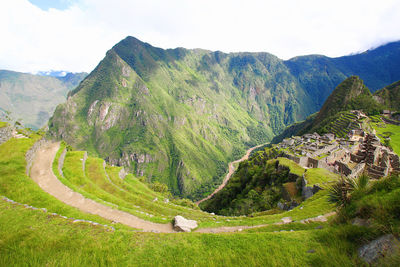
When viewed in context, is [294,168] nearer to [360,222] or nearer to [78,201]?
[360,222]

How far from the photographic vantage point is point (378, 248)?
4695mm

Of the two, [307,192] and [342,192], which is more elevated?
[342,192]

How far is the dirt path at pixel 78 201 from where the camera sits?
65.4 ft

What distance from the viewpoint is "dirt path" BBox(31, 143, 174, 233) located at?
65.4ft

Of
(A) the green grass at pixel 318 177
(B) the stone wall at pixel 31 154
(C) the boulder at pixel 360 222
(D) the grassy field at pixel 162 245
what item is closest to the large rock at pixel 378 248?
(D) the grassy field at pixel 162 245

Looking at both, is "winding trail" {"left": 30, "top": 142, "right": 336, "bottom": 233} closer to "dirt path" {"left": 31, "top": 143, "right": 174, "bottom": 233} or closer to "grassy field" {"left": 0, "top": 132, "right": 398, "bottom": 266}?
"dirt path" {"left": 31, "top": 143, "right": 174, "bottom": 233}

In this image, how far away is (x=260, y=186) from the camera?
42875 mm

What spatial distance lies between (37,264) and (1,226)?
688cm

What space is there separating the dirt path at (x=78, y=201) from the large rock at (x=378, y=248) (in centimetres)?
1759

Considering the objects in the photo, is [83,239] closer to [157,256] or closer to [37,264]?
[37,264]

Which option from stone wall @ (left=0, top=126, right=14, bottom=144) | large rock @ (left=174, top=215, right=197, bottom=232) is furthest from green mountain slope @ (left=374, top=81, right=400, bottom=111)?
stone wall @ (left=0, top=126, right=14, bottom=144)

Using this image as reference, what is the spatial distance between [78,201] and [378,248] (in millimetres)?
27203

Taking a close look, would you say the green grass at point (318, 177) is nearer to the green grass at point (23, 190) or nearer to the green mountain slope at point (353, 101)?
the green grass at point (23, 190)

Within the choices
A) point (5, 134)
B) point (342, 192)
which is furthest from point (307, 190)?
point (5, 134)
